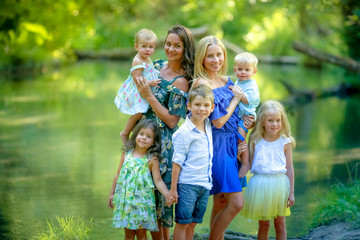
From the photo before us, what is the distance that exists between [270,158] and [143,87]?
3.72 feet

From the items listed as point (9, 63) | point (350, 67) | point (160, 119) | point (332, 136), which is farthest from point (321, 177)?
point (9, 63)

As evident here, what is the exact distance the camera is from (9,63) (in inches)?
834

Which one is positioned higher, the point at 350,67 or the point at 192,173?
the point at 350,67

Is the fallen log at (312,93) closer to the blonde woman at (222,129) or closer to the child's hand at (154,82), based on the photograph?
the blonde woman at (222,129)

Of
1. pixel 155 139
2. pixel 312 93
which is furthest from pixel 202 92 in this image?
pixel 312 93

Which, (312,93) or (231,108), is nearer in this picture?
(231,108)

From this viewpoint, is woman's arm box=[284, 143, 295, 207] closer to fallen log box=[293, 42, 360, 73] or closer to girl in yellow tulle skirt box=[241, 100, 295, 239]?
girl in yellow tulle skirt box=[241, 100, 295, 239]

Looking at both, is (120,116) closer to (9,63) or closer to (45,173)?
A: (45,173)

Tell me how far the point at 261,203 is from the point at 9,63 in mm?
19241

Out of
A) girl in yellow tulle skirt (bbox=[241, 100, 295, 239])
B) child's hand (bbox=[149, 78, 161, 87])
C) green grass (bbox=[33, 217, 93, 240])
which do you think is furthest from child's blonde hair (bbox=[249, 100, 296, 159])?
green grass (bbox=[33, 217, 93, 240])

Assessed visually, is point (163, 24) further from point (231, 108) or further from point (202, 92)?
point (202, 92)

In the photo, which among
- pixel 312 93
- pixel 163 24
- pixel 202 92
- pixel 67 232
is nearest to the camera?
pixel 202 92

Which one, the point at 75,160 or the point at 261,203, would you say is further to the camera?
the point at 75,160

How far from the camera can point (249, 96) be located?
377 centimetres
